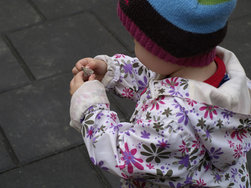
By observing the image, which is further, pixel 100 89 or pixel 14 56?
pixel 14 56

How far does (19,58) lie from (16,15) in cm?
66

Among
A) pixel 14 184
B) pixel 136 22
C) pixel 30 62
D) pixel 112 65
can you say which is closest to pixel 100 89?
pixel 112 65

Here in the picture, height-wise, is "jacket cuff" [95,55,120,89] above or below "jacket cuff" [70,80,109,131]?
below

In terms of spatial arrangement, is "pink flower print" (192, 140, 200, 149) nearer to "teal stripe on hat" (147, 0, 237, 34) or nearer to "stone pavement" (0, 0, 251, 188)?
"teal stripe on hat" (147, 0, 237, 34)

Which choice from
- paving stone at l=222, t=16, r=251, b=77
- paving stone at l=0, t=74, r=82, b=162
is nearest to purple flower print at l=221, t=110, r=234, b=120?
paving stone at l=0, t=74, r=82, b=162

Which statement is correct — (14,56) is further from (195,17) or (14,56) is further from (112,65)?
(195,17)

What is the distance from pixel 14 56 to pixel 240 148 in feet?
7.72

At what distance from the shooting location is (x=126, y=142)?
1.46 meters

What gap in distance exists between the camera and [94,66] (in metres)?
1.79

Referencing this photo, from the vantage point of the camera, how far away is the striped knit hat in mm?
1290

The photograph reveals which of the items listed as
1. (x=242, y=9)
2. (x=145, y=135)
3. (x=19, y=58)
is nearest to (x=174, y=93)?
(x=145, y=135)

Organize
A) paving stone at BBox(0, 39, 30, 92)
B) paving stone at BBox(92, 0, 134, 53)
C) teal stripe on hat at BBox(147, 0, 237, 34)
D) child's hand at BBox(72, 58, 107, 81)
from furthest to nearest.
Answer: paving stone at BBox(92, 0, 134, 53) < paving stone at BBox(0, 39, 30, 92) < child's hand at BBox(72, 58, 107, 81) < teal stripe on hat at BBox(147, 0, 237, 34)

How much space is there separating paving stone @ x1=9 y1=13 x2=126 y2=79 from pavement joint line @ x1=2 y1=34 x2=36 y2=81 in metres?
0.02

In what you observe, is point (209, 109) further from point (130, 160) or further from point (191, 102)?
point (130, 160)
